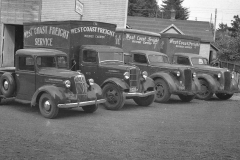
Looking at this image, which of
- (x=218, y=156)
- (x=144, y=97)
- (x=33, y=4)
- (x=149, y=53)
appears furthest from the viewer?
(x=33, y=4)

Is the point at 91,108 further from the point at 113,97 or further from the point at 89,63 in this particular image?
the point at 89,63

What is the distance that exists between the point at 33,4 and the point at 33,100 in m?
14.7

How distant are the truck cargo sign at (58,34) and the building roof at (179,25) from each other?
93.8 feet

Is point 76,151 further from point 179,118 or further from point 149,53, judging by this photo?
Answer: point 149,53

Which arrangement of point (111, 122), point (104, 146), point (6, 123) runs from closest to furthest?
point (104, 146), point (6, 123), point (111, 122)

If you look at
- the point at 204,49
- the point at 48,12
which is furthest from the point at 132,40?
the point at 204,49

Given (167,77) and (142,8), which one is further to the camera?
(142,8)

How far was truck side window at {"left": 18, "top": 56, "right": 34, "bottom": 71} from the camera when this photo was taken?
9.93 meters

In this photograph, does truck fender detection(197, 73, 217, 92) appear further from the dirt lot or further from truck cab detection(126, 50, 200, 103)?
the dirt lot

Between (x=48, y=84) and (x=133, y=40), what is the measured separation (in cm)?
705

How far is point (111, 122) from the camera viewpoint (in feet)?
29.5

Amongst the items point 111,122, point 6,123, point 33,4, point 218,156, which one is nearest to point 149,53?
point 111,122

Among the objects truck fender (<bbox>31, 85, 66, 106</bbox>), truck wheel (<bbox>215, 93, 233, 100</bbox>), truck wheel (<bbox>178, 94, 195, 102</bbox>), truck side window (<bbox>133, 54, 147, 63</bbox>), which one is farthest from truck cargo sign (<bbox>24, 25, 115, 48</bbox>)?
truck wheel (<bbox>215, 93, 233, 100</bbox>)

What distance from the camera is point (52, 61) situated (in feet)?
33.3
